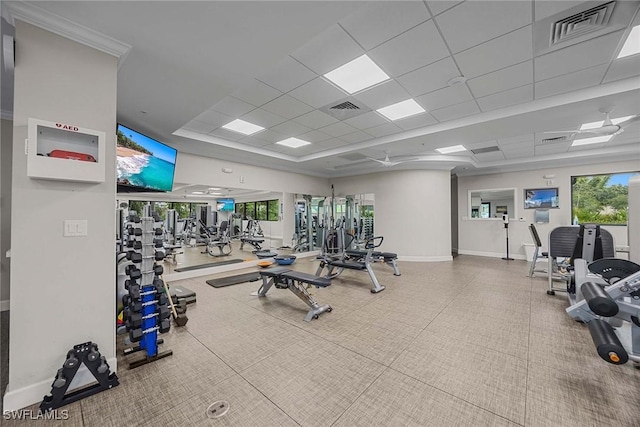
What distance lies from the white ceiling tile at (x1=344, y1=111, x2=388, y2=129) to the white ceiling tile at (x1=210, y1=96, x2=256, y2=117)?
1.67 meters

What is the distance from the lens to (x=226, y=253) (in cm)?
750

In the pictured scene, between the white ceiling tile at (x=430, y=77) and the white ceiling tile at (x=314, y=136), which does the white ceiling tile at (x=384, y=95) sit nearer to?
the white ceiling tile at (x=430, y=77)

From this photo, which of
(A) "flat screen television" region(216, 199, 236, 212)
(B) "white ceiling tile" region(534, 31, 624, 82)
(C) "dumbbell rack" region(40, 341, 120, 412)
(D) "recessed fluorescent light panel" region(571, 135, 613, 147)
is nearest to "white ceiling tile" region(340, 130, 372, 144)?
(B) "white ceiling tile" region(534, 31, 624, 82)

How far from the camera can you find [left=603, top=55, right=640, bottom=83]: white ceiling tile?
2670 millimetres

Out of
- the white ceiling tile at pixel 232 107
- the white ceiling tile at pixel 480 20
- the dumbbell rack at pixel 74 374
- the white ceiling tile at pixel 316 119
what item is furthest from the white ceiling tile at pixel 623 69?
the dumbbell rack at pixel 74 374

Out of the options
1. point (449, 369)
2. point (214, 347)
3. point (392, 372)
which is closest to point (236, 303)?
point (214, 347)

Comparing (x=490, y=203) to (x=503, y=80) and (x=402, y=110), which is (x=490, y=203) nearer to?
(x=402, y=110)

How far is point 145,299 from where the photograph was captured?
7.83ft

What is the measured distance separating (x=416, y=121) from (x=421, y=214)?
3698 mm

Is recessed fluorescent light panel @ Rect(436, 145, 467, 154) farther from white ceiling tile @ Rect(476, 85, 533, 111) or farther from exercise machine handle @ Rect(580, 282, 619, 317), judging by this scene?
exercise machine handle @ Rect(580, 282, 619, 317)

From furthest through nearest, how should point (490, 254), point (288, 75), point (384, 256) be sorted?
point (490, 254) → point (384, 256) → point (288, 75)

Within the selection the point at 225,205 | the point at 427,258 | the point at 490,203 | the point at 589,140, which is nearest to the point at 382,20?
the point at 225,205

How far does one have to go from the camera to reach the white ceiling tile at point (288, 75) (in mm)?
2771

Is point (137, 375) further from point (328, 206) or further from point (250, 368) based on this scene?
point (328, 206)
